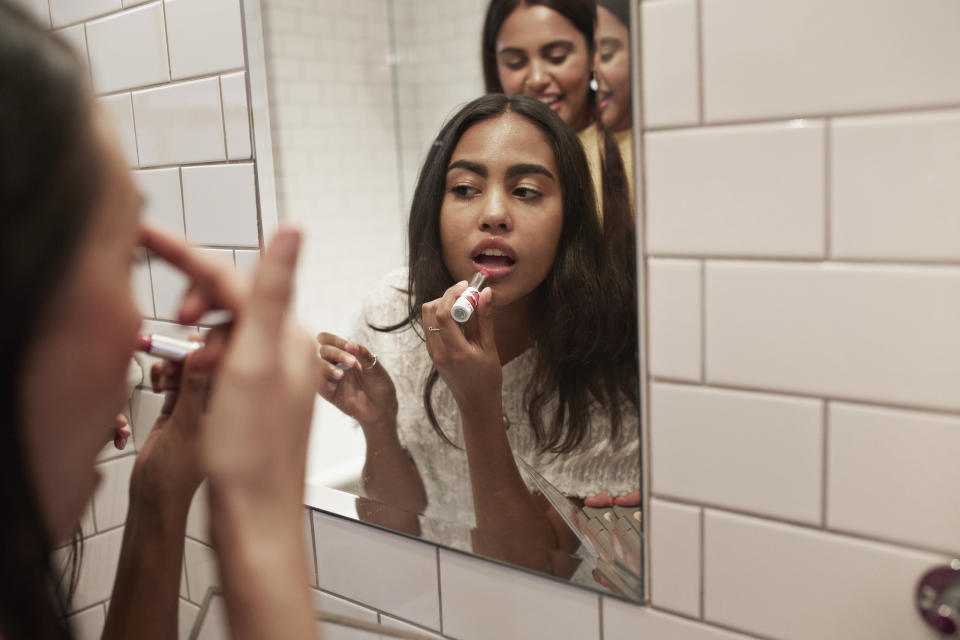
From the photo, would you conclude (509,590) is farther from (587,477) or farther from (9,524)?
(9,524)

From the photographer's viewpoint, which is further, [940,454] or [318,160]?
[318,160]

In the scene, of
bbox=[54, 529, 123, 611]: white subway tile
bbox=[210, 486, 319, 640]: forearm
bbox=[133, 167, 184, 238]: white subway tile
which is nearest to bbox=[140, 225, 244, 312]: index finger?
bbox=[210, 486, 319, 640]: forearm

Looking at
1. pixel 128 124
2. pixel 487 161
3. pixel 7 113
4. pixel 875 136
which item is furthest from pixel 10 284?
pixel 128 124

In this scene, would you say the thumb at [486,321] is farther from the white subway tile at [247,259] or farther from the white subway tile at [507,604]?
the white subway tile at [247,259]

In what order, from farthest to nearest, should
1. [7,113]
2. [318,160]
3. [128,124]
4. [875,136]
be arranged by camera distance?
[128,124] → [318,160] → [875,136] → [7,113]

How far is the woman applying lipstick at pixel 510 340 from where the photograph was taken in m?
0.68

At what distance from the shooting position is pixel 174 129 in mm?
1039

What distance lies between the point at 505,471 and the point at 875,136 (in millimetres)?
445

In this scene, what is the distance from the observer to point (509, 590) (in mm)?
792

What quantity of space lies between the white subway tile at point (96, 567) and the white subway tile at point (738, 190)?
1.10 meters

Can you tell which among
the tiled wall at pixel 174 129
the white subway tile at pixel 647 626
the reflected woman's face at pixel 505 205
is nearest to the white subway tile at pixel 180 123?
the tiled wall at pixel 174 129

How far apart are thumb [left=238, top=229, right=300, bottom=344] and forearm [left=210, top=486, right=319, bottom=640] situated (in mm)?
96

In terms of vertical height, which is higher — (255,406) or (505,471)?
(255,406)

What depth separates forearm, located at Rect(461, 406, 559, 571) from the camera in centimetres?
75
